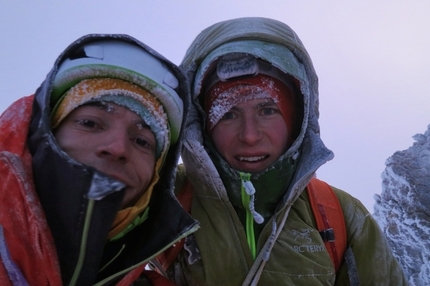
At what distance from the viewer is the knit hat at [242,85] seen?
2585 millimetres

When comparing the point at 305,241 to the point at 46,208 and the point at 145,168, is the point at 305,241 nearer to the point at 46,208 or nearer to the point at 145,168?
the point at 145,168

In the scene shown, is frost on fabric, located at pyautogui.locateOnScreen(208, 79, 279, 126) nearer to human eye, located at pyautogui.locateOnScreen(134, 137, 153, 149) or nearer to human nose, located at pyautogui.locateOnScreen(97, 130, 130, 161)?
human eye, located at pyautogui.locateOnScreen(134, 137, 153, 149)

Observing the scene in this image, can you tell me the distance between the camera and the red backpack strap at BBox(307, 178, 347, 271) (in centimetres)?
242

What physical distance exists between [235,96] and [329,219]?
3.21 feet

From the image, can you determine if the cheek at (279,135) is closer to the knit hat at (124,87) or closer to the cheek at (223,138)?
the cheek at (223,138)

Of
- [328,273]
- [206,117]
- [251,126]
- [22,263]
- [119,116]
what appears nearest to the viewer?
[22,263]

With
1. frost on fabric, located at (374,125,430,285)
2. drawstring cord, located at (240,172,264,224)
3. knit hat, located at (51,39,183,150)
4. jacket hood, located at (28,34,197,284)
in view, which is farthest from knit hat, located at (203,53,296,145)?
frost on fabric, located at (374,125,430,285)

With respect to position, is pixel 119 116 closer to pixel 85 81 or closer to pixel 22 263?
pixel 85 81

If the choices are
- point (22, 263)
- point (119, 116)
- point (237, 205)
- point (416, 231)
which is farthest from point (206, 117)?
point (416, 231)

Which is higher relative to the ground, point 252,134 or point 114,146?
point 252,134

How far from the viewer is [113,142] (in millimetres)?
1736

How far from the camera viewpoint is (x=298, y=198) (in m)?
2.61

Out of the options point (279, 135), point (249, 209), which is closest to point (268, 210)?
point (249, 209)

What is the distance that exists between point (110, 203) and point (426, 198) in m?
8.17
